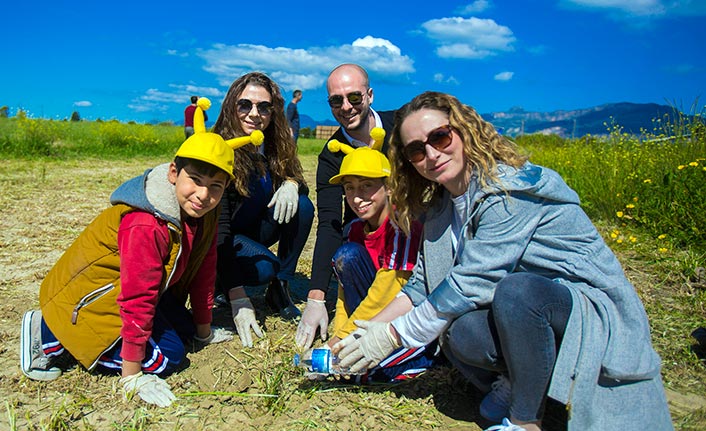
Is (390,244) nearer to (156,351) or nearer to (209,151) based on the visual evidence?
(209,151)

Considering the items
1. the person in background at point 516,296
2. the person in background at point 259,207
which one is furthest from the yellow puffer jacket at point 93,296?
the person in background at point 516,296

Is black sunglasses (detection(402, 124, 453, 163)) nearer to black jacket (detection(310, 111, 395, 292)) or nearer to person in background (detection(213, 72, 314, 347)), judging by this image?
black jacket (detection(310, 111, 395, 292))

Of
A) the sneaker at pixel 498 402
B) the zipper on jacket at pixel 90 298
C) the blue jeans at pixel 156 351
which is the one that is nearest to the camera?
the sneaker at pixel 498 402

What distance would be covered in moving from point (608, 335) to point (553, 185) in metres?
0.52

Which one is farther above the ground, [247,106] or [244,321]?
[247,106]

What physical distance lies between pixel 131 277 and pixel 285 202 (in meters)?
1.16

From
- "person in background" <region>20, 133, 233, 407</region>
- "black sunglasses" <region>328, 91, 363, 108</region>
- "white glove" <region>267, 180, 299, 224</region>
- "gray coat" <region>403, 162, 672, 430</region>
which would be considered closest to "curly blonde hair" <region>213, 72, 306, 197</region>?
"white glove" <region>267, 180, 299, 224</region>

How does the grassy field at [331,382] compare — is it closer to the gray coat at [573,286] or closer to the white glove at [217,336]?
the white glove at [217,336]

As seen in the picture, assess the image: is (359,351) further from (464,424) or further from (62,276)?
(62,276)

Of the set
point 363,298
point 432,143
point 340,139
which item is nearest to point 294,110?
Result: point 340,139

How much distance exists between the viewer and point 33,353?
2.40 metres

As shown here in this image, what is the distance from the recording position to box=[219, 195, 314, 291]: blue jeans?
312 cm

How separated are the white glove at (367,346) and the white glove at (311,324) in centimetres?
63

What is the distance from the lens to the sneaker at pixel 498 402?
2100mm
